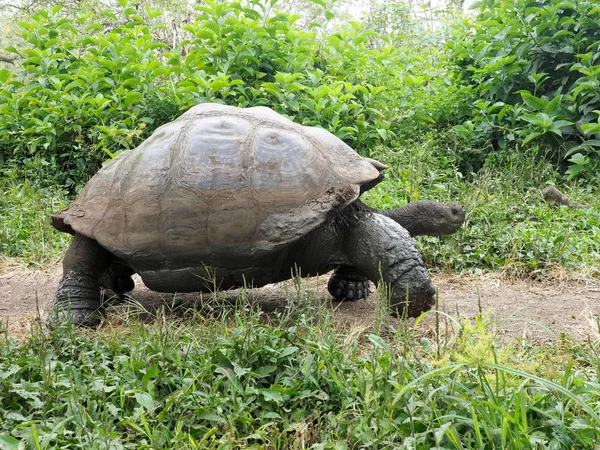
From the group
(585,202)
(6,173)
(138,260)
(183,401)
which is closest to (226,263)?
(138,260)

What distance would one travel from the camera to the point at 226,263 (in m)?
3.71

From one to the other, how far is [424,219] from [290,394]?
2098 mm

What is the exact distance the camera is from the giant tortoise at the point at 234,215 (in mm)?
3566

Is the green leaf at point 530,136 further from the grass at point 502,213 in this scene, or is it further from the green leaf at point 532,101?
the green leaf at point 532,101

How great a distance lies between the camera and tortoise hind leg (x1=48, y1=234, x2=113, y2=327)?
3.99 m

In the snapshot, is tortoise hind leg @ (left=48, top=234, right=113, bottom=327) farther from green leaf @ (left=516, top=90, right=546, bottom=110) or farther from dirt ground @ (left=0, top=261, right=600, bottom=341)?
green leaf @ (left=516, top=90, right=546, bottom=110)

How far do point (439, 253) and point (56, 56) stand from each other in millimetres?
5874

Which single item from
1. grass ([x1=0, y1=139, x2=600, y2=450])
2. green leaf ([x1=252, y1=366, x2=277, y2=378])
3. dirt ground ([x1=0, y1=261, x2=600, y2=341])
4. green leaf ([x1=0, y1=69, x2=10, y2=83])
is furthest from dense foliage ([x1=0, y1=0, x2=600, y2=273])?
green leaf ([x1=252, y1=366, x2=277, y2=378])

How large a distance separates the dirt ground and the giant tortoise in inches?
8.7

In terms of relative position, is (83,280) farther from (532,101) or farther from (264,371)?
(532,101)

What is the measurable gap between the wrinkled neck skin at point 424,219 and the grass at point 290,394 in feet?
4.41

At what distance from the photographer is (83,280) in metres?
4.08

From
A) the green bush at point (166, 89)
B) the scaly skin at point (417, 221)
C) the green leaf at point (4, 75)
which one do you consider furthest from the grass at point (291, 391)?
the green leaf at point (4, 75)

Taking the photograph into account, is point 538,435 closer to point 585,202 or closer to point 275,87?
point 585,202
